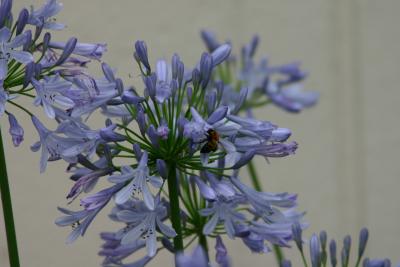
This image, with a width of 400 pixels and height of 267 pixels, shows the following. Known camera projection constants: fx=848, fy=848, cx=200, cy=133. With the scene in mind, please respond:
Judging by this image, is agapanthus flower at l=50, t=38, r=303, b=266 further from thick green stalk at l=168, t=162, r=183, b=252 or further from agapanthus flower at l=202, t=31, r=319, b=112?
agapanthus flower at l=202, t=31, r=319, b=112

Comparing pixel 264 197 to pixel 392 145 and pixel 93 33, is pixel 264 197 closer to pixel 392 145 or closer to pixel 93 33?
pixel 93 33

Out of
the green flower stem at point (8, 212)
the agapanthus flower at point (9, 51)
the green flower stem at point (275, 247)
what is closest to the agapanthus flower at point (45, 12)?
the agapanthus flower at point (9, 51)

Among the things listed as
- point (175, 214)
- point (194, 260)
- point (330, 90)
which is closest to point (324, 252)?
point (175, 214)

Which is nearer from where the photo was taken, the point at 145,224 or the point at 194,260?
the point at 194,260

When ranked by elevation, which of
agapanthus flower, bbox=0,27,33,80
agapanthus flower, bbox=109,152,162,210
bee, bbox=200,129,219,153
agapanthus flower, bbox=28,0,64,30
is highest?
agapanthus flower, bbox=28,0,64,30

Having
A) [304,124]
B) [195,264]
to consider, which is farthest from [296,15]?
[195,264]

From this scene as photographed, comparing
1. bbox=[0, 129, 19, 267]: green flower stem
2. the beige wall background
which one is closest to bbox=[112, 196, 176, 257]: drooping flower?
bbox=[0, 129, 19, 267]: green flower stem

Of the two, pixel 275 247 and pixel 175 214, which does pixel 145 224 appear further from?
pixel 275 247
